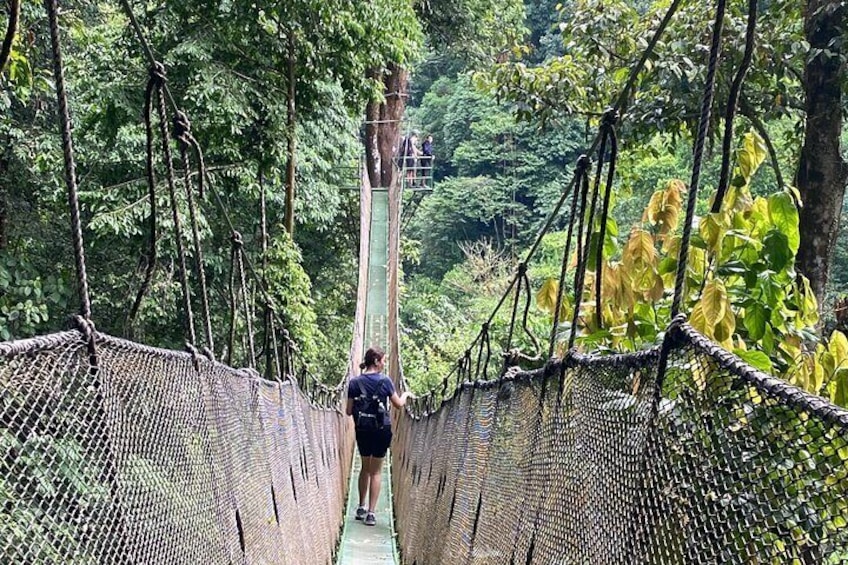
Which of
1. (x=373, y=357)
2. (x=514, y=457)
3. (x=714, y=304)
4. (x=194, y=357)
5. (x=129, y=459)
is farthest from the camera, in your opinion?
(x=373, y=357)

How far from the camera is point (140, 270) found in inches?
184

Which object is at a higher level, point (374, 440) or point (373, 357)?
point (373, 357)

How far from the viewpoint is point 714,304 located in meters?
1.02

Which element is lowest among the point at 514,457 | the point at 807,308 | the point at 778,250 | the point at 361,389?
the point at 361,389

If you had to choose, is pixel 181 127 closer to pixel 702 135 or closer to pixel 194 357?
pixel 194 357

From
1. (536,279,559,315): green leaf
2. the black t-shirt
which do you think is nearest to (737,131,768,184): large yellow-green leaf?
(536,279,559,315): green leaf

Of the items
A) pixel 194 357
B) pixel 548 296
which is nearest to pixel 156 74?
pixel 194 357

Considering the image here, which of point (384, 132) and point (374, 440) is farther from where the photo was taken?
point (384, 132)

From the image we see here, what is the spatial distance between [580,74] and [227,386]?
230cm

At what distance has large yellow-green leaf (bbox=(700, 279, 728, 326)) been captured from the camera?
1017mm

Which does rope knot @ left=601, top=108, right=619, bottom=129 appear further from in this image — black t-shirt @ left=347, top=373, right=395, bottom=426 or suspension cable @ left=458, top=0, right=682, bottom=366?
black t-shirt @ left=347, top=373, right=395, bottom=426

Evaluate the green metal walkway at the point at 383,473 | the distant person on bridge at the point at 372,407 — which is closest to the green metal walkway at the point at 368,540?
the green metal walkway at the point at 383,473

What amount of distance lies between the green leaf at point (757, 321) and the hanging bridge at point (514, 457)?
24 centimetres

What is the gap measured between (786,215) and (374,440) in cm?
285
